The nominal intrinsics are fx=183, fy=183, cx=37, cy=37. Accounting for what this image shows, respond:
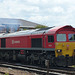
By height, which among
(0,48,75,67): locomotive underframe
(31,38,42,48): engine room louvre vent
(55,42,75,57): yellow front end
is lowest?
(0,48,75,67): locomotive underframe

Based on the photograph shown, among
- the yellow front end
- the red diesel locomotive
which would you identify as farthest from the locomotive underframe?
the yellow front end

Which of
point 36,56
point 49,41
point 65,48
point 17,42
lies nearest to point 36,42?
point 36,56

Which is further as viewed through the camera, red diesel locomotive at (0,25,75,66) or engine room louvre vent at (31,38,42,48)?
engine room louvre vent at (31,38,42,48)

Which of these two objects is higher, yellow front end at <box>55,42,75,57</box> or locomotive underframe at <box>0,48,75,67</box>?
yellow front end at <box>55,42,75,57</box>

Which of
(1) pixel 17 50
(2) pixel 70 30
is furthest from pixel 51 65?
(1) pixel 17 50

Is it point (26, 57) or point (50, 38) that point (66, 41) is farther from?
point (26, 57)

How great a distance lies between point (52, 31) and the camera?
13.8 m

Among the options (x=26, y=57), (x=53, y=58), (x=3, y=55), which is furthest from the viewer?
(x=3, y=55)

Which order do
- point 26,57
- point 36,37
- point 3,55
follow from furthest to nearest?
point 3,55 < point 26,57 < point 36,37

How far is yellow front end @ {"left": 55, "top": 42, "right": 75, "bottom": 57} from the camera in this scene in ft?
44.3

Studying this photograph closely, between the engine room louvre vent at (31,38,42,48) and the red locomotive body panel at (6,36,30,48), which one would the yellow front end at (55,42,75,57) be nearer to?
the engine room louvre vent at (31,38,42,48)

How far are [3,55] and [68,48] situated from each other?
816 centimetres

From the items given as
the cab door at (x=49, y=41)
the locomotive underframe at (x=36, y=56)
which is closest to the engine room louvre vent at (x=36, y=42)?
the locomotive underframe at (x=36, y=56)

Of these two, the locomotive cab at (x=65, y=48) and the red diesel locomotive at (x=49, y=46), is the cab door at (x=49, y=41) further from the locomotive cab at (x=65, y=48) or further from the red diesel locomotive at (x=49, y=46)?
the locomotive cab at (x=65, y=48)
